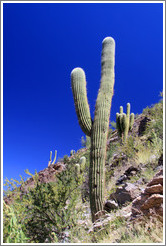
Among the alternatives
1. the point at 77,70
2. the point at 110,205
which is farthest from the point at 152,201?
the point at 77,70

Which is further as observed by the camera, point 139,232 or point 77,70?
point 77,70

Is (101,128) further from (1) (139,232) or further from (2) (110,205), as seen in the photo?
(1) (139,232)

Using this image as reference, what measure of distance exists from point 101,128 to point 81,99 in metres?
1.08

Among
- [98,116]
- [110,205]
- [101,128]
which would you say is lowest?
[110,205]

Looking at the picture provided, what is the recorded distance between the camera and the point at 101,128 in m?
4.10

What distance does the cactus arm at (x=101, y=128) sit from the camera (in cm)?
363

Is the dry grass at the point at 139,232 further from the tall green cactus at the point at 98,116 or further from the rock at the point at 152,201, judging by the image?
the tall green cactus at the point at 98,116

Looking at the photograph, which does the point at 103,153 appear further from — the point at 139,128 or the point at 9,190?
the point at 139,128

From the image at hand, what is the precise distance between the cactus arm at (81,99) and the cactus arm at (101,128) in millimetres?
233

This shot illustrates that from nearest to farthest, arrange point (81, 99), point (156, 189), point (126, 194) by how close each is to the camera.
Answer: point (156, 189) < point (126, 194) < point (81, 99)

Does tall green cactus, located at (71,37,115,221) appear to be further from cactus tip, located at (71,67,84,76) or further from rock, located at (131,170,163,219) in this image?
rock, located at (131,170,163,219)

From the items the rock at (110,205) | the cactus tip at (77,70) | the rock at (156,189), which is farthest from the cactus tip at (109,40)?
the rock at (110,205)

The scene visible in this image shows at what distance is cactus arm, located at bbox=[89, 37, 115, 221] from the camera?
3.63m

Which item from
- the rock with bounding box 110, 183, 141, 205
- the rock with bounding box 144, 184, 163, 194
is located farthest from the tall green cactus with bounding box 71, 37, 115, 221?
the rock with bounding box 144, 184, 163, 194
